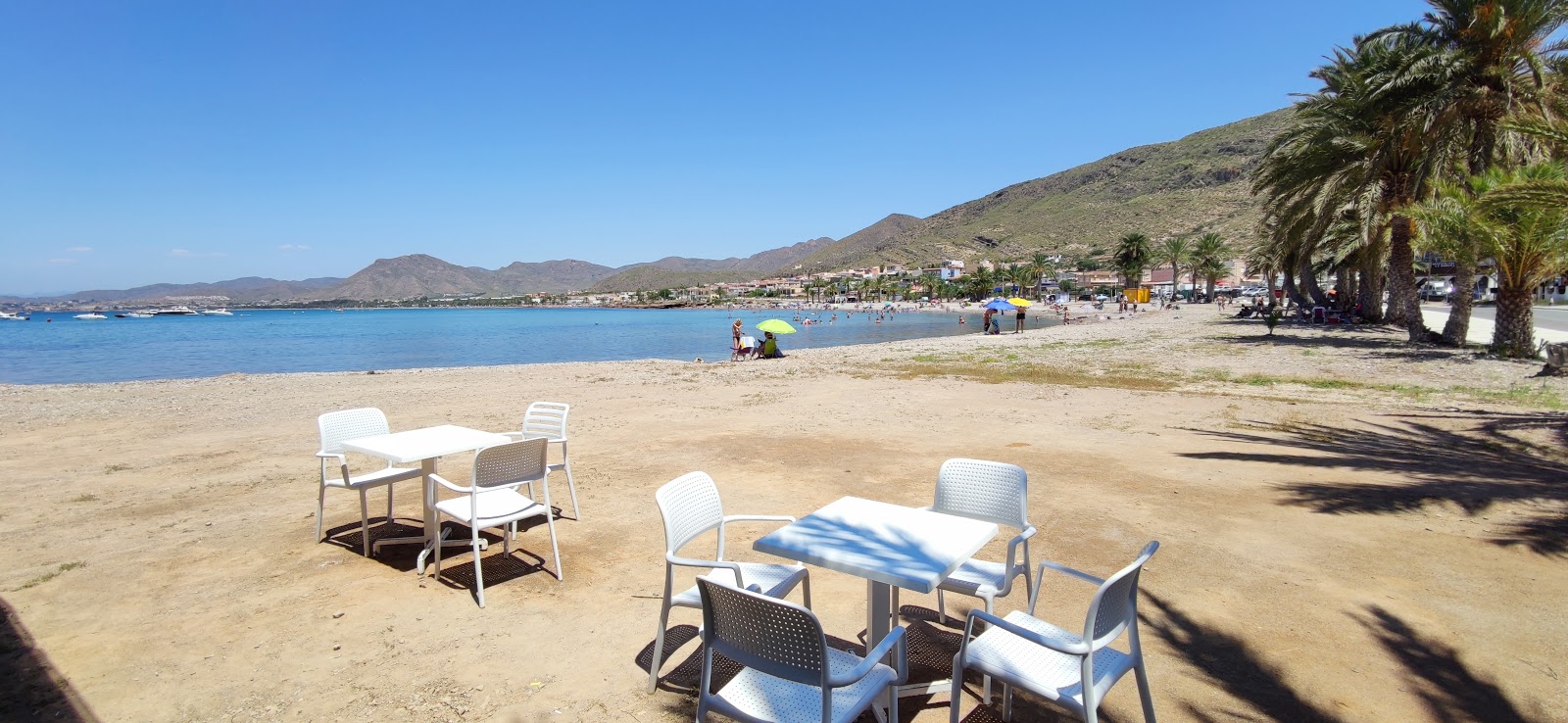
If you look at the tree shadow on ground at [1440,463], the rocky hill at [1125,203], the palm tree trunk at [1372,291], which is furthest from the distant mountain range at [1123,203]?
the tree shadow on ground at [1440,463]

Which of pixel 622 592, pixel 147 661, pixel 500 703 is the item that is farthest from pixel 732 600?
pixel 147 661

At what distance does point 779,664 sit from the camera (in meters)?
2.08

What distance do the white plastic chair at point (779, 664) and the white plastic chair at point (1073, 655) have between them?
329 millimetres

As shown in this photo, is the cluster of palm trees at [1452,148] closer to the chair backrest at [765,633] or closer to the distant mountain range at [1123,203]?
the chair backrest at [765,633]

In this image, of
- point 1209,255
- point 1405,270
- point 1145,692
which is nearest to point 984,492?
point 1145,692

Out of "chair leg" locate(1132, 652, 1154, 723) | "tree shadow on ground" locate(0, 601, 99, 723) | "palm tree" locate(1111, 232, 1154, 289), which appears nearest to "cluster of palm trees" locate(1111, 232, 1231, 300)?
"palm tree" locate(1111, 232, 1154, 289)

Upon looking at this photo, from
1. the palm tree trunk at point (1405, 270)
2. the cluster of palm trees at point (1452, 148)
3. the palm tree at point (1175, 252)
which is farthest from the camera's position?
the palm tree at point (1175, 252)

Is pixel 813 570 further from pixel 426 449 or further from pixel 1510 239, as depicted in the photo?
pixel 1510 239

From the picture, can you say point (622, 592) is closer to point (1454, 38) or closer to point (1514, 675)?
point (1514, 675)

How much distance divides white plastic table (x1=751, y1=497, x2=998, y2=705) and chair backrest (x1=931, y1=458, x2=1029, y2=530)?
0.34m

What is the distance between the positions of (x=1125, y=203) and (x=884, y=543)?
11824 centimetres

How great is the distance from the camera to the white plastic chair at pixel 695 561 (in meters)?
2.91

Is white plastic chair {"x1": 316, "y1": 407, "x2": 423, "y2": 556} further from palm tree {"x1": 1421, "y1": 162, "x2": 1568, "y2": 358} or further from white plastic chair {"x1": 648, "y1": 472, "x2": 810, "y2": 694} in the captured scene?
palm tree {"x1": 1421, "y1": 162, "x2": 1568, "y2": 358}

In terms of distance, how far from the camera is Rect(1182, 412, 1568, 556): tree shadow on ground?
516 centimetres
